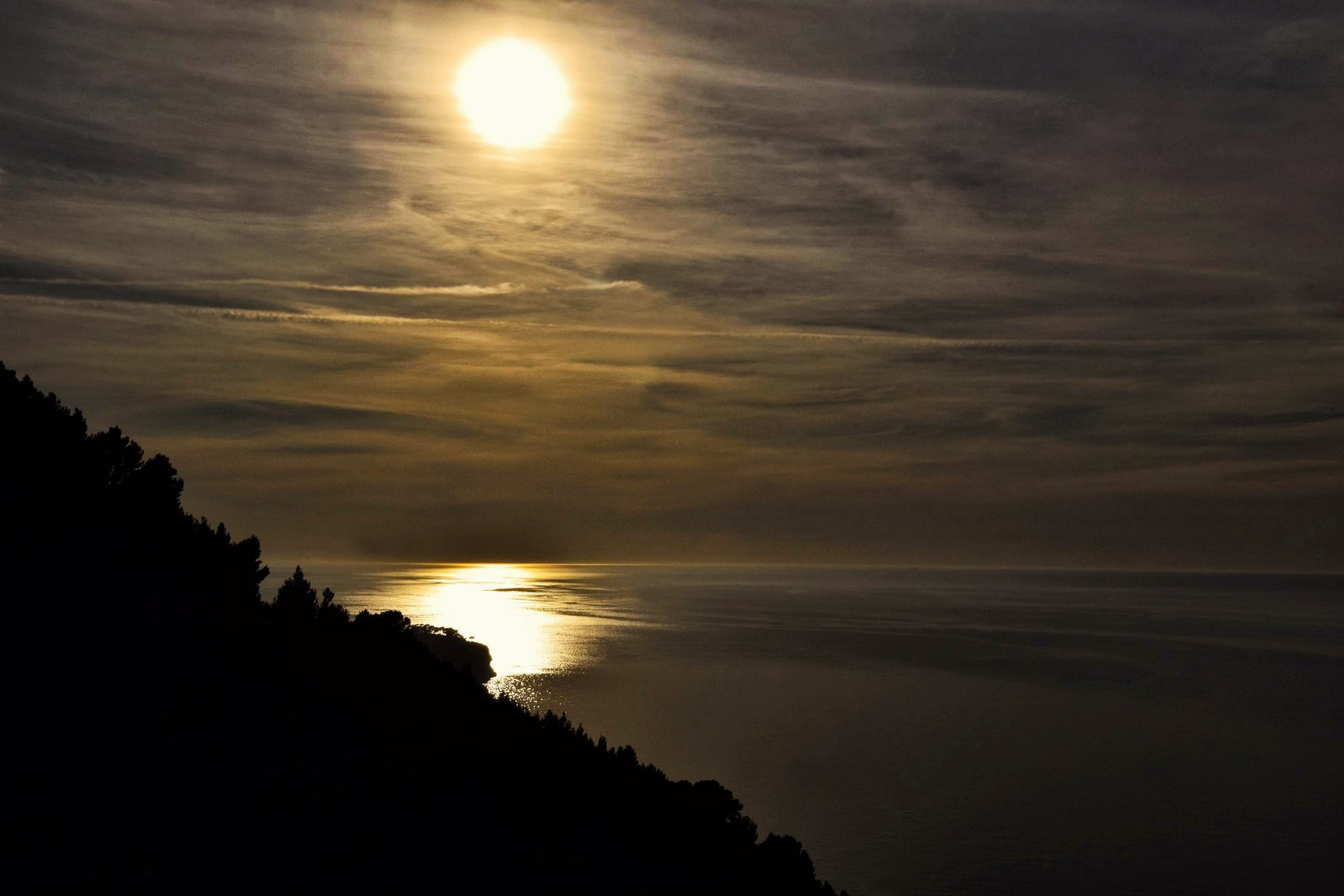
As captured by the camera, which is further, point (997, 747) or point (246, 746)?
point (997, 747)

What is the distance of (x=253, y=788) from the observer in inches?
631

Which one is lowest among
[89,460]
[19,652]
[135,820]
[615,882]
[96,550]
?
[615,882]

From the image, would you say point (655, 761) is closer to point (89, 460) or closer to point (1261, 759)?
→ point (1261, 759)

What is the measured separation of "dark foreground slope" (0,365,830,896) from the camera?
1466cm

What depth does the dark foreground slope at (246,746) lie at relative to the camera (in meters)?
14.7

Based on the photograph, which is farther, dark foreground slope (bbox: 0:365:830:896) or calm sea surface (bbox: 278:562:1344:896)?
calm sea surface (bbox: 278:562:1344:896)

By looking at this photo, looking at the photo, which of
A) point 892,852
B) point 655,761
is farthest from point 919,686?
point 892,852

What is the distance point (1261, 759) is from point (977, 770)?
1688 cm

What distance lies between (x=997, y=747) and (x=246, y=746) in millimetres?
55425

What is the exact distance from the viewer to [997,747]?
211 feet

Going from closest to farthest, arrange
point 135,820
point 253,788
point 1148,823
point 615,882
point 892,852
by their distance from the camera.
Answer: point 135,820 < point 253,788 < point 615,882 < point 892,852 < point 1148,823

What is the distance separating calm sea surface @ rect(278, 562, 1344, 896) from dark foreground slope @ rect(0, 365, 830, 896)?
18454mm

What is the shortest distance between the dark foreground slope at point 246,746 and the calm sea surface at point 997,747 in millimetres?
18454

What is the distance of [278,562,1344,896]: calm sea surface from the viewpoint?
4141 cm
